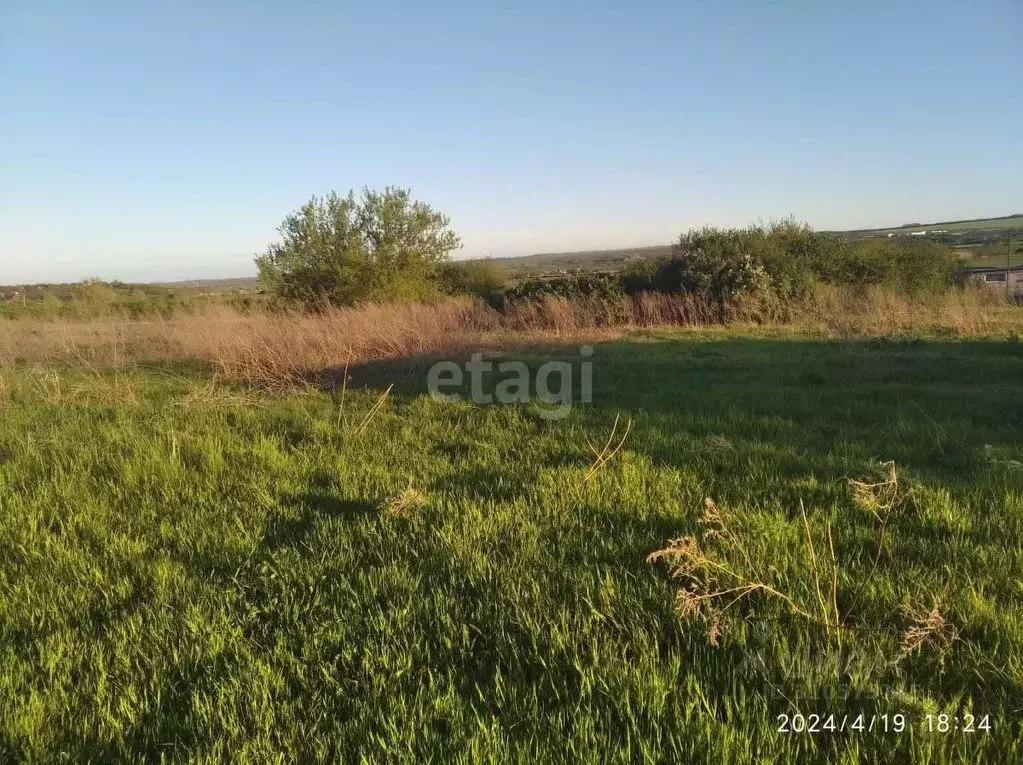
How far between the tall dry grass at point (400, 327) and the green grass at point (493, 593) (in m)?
4.66

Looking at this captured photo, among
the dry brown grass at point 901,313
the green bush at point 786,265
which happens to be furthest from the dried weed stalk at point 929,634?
the green bush at point 786,265

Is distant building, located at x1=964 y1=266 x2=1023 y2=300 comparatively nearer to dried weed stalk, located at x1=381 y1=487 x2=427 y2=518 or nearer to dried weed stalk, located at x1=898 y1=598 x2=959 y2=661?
dried weed stalk, located at x1=898 y1=598 x2=959 y2=661

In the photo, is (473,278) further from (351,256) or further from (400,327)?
(400,327)

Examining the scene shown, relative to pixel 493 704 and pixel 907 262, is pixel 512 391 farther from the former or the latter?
pixel 907 262

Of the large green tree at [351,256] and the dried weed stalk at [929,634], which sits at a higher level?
the large green tree at [351,256]

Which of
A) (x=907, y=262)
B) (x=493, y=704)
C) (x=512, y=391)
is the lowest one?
(x=493, y=704)

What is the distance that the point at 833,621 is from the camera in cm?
234

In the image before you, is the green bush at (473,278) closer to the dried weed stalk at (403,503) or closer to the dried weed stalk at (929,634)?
the dried weed stalk at (403,503)

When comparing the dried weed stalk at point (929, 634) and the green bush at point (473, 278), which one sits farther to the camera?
the green bush at point (473, 278)

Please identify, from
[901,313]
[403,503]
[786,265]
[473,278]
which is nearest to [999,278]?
[786,265]

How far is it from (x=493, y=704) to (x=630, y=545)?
1.25 m

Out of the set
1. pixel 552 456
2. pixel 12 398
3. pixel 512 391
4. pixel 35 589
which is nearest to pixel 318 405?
pixel 512 391

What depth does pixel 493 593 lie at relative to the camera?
2.72 metres

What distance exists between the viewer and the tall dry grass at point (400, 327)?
33.5 ft
